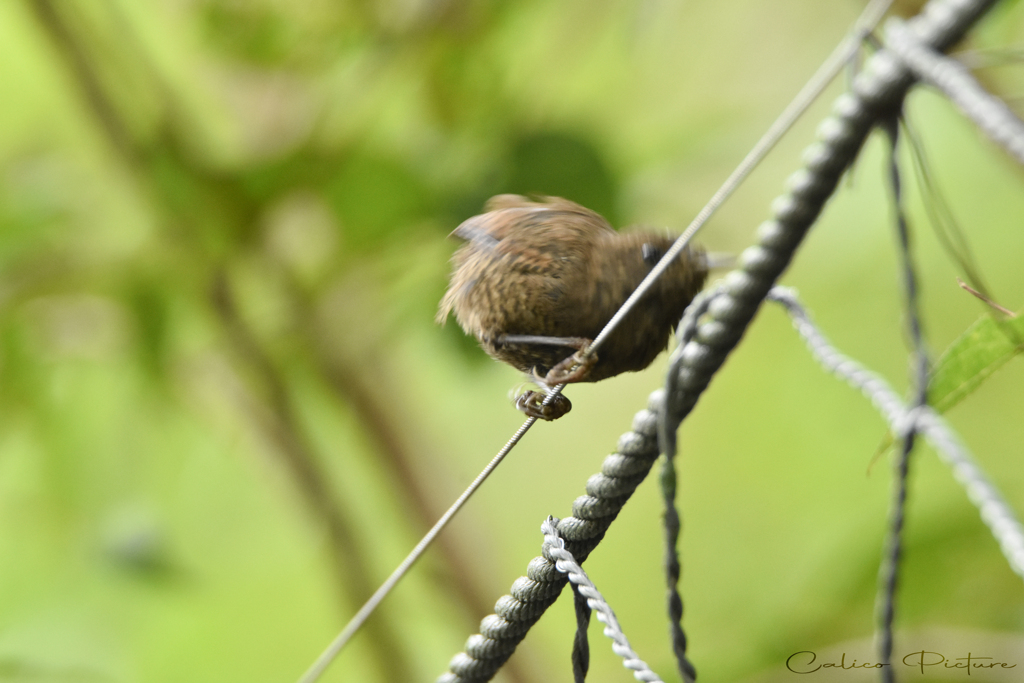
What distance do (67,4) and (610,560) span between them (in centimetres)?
80

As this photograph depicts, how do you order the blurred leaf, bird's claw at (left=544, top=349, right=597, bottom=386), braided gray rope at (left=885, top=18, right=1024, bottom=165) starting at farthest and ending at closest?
the blurred leaf
bird's claw at (left=544, top=349, right=597, bottom=386)
braided gray rope at (left=885, top=18, right=1024, bottom=165)

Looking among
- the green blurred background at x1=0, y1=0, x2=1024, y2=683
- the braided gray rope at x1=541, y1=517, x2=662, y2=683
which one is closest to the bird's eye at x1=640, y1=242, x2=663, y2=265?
the braided gray rope at x1=541, y1=517, x2=662, y2=683

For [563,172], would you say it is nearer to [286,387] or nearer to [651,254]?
[286,387]

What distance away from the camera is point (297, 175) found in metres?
0.77

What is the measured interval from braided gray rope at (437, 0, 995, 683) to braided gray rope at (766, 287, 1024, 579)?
0.14 feet

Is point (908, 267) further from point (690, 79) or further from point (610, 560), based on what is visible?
point (690, 79)

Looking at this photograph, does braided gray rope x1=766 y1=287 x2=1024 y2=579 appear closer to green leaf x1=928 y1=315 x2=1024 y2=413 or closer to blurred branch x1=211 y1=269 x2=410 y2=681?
green leaf x1=928 y1=315 x2=1024 y2=413

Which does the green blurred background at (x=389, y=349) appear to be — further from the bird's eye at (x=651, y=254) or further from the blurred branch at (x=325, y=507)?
the bird's eye at (x=651, y=254)

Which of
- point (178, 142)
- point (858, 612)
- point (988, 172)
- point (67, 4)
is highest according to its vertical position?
point (67, 4)

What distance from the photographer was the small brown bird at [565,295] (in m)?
0.30

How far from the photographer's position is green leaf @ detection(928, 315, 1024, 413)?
0.27m

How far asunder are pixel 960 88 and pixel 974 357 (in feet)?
0.39

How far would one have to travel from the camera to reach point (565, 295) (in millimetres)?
305

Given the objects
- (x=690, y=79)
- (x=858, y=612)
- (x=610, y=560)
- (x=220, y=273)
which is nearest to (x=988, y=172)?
(x=690, y=79)
